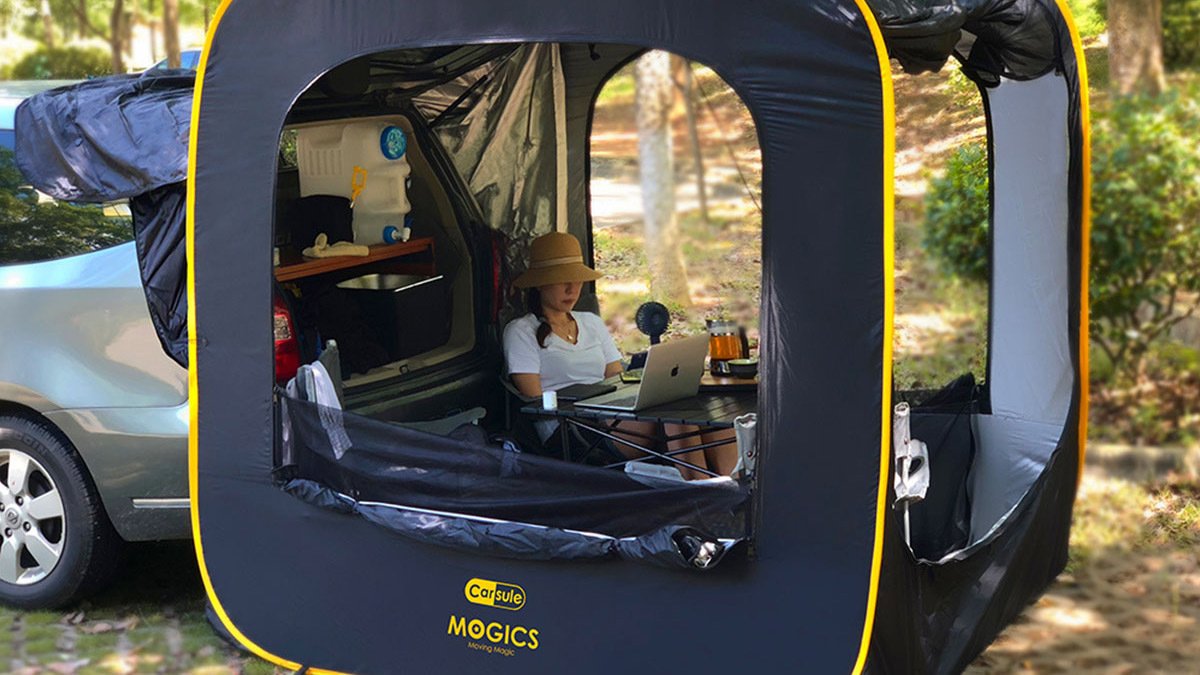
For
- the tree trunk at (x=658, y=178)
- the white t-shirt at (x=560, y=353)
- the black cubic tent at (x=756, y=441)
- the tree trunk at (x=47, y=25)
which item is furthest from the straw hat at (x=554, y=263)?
the tree trunk at (x=47, y=25)

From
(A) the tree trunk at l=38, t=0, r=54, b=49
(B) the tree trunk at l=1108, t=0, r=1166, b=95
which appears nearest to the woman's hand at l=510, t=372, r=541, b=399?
(B) the tree trunk at l=1108, t=0, r=1166, b=95

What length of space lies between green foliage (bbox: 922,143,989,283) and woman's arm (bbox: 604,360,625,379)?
Result: 227cm

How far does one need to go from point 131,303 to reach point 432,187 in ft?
4.46

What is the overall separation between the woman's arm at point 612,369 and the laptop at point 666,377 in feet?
1.99

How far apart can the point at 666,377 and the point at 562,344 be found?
765 mm

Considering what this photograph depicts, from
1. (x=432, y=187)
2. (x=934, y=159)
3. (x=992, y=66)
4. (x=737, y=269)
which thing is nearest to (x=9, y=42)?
(x=737, y=269)

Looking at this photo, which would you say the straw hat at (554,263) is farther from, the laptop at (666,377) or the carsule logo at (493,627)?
the carsule logo at (493,627)

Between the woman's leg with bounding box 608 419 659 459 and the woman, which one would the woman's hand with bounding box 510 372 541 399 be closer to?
the woman

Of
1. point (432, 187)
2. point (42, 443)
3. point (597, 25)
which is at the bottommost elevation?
point (42, 443)

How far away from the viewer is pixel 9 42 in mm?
19344

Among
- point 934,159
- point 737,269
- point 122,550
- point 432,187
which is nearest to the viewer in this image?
point 122,550

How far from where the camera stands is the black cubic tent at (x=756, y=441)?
357cm

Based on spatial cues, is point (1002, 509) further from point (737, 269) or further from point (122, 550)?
point (737, 269)

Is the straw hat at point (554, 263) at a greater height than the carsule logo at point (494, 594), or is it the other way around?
the straw hat at point (554, 263)
